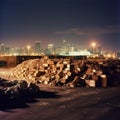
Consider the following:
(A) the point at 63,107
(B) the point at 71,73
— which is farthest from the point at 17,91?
(B) the point at 71,73

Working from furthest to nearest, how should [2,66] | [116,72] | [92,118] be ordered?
[2,66] < [116,72] < [92,118]

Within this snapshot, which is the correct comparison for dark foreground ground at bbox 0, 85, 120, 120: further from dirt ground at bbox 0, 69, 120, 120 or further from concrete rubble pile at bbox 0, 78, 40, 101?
concrete rubble pile at bbox 0, 78, 40, 101

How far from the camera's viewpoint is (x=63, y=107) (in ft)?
46.8

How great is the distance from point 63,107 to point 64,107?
0.06 m

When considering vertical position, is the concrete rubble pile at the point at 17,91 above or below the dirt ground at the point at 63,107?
above

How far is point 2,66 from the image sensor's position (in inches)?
1877

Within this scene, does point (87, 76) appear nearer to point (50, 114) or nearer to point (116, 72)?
point (116, 72)

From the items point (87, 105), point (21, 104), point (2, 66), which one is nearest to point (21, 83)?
point (21, 104)

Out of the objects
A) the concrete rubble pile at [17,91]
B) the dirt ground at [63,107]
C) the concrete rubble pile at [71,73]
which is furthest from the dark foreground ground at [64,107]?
the concrete rubble pile at [71,73]

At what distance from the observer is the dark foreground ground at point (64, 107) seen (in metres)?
12.3

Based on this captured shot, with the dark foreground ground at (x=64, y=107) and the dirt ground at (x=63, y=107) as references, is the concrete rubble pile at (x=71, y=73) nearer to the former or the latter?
the dirt ground at (x=63, y=107)

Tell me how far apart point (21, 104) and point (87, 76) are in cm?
994

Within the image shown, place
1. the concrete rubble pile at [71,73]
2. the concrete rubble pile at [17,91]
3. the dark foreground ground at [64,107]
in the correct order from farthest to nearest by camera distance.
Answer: the concrete rubble pile at [71,73], the concrete rubble pile at [17,91], the dark foreground ground at [64,107]

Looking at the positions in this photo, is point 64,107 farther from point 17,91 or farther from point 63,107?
point 17,91
